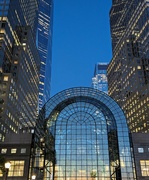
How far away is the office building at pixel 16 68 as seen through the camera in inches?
3967

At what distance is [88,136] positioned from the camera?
205 feet

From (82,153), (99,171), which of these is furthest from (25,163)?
(99,171)

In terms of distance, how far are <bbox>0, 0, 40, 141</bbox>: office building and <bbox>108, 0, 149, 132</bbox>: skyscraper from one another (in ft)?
208

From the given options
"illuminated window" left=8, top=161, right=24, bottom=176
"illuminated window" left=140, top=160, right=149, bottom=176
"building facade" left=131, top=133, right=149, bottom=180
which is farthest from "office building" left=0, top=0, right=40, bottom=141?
"illuminated window" left=140, top=160, right=149, bottom=176

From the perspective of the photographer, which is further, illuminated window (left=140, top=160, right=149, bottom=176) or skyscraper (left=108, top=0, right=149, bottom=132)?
skyscraper (left=108, top=0, right=149, bottom=132)

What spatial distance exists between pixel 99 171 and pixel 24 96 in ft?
270

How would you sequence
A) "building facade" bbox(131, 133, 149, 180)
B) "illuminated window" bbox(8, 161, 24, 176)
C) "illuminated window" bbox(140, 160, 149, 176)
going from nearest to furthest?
1. "building facade" bbox(131, 133, 149, 180)
2. "illuminated window" bbox(140, 160, 149, 176)
3. "illuminated window" bbox(8, 161, 24, 176)

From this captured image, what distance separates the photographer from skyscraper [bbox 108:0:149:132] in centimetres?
13025

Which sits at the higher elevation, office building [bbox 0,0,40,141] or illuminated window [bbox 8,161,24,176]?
office building [bbox 0,0,40,141]

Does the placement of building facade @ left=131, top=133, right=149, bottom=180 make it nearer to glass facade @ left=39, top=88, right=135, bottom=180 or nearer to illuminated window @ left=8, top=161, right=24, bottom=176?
glass facade @ left=39, top=88, right=135, bottom=180

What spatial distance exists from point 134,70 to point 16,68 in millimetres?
75227

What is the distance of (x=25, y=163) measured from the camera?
5888cm

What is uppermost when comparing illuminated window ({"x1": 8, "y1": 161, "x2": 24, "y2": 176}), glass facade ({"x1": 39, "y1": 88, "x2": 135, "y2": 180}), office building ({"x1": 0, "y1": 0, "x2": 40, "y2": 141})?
office building ({"x1": 0, "y1": 0, "x2": 40, "y2": 141})

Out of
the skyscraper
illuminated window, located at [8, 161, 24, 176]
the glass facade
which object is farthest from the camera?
the skyscraper
